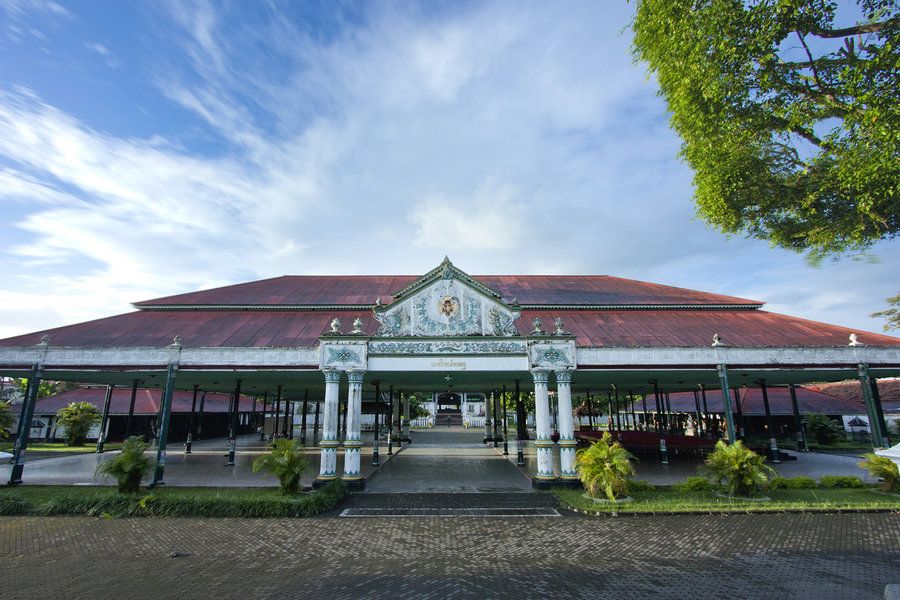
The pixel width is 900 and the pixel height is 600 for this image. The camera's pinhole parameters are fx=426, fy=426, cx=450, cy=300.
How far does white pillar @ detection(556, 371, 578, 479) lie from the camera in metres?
15.8

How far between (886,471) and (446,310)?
15.6m

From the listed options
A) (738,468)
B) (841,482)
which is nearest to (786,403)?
(841,482)

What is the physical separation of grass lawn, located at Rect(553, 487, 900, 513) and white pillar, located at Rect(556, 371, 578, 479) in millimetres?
929

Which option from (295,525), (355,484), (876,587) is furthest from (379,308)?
(876,587)

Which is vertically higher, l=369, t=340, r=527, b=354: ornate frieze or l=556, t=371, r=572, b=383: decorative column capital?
l=369, t=340, r=527, b=354: ornate frieze

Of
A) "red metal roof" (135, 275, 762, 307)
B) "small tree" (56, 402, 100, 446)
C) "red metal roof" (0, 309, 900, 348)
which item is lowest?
"small tree" (56, 402, 100, 446)

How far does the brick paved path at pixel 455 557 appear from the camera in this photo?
7.48 meters

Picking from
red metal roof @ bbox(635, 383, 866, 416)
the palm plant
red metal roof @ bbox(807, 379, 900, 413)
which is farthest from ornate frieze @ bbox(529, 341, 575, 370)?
red metal roof @ bbox(807, 379, 900, 413)

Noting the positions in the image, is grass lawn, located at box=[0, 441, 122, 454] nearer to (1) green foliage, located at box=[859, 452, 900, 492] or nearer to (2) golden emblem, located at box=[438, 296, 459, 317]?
(2) golden emblem, located at box=[438, 296, 459, 317]

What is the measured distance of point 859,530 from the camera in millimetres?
10648

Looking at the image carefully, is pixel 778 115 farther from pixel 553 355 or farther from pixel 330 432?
pixel 330 432

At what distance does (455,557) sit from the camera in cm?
910

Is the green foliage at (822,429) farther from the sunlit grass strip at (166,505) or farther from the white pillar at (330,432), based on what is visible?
the sunlit grass strip at (166,505)

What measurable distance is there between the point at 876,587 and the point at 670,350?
9774 mm
